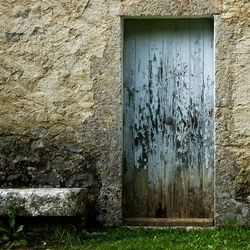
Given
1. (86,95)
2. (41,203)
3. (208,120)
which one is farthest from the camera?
(208,120)

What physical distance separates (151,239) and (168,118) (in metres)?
1.27

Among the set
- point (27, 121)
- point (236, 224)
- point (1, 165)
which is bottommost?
point (236, 224)

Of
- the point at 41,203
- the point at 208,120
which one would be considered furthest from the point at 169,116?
the point at 41,203

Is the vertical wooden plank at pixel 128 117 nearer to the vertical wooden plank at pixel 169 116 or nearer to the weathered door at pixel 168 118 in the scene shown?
the weathered door at pixel 168 118

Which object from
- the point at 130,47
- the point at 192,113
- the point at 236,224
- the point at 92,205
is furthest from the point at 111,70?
the point at 236,224

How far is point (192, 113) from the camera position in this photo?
5887mm

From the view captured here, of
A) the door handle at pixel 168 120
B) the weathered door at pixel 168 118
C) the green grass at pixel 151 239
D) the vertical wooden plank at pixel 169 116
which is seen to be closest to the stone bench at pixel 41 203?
the green grass at pixel 151 239

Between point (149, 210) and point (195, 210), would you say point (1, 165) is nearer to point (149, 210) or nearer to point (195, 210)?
point (149, 210)

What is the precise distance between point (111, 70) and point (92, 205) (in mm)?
1226

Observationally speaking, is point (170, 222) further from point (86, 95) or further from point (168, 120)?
point (86, 95)

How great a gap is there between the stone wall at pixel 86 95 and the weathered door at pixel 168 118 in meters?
0.26

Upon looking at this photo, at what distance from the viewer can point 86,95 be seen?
224 inches

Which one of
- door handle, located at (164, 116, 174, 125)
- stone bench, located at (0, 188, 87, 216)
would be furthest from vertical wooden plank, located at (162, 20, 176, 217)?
stone bench, located at (0, 188, 87, 216)

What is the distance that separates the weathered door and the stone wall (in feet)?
0.86
